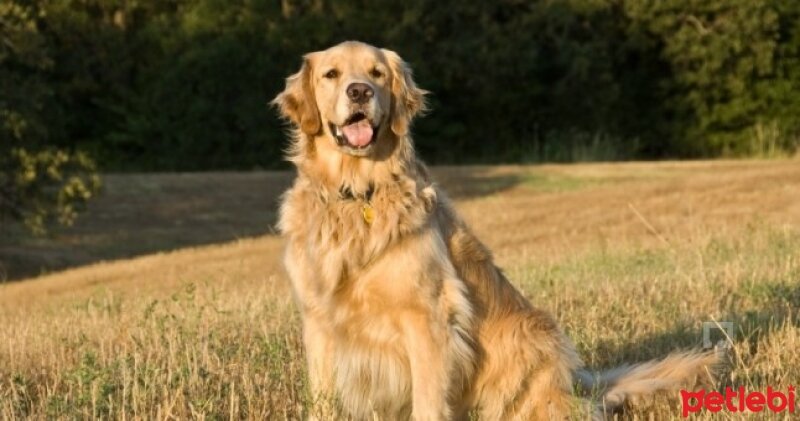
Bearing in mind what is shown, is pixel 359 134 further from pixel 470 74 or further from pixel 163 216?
pixel 470 74

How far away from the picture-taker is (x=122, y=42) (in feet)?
127

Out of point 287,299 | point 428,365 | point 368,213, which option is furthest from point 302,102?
point 287,299

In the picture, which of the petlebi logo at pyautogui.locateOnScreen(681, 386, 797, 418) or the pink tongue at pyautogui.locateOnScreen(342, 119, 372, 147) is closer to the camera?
the petlebi logo at pyautogui.locateOnScreen(681, 386, 797, 418)

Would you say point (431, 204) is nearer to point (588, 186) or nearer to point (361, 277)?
point (361, 277)

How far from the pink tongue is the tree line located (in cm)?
3070

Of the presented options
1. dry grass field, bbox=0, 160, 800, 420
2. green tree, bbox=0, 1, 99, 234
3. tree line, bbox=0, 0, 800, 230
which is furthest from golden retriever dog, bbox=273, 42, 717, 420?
tree line, bbox=0, 0, 800, 230

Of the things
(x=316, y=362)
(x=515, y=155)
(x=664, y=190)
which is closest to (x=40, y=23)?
(x=515, y=155)

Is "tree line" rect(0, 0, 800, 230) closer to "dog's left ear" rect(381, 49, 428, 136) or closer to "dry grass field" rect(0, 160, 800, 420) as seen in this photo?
"dry grass field" rect(0, 160, 800, 420)

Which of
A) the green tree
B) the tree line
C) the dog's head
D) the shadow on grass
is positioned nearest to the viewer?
the dog's head

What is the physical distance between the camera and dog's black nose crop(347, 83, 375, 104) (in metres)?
6.40

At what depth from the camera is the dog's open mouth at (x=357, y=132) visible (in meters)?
6.46

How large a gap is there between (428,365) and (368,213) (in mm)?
821

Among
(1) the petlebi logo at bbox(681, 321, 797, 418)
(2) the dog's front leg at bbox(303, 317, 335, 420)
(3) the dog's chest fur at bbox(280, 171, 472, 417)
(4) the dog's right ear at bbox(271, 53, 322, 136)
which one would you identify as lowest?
(1) the petlebi logo at bbox(681, 321, 797, 418)

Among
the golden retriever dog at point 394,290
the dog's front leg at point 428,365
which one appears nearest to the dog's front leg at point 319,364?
the golden retriever dog at point 394,290
